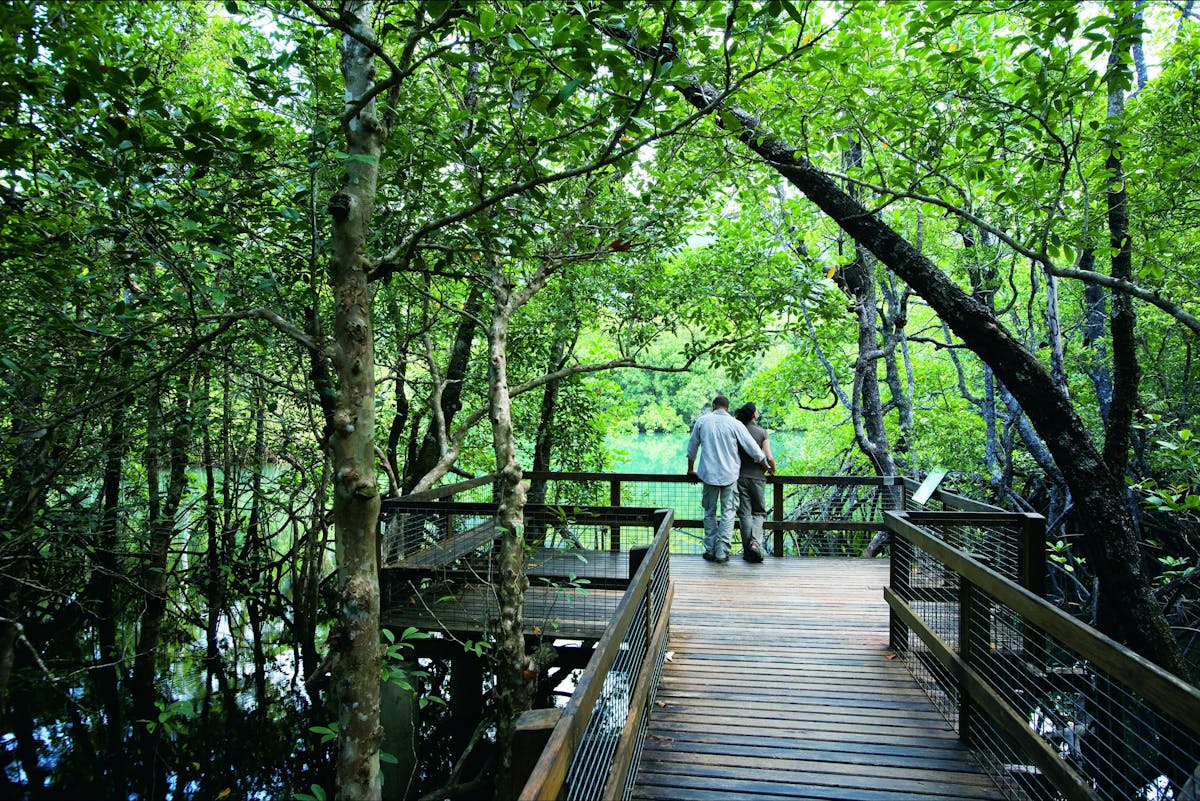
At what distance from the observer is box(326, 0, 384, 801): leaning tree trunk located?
8.88 feet

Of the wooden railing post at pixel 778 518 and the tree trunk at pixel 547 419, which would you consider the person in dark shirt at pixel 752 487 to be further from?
the tree trunk at pixel 547 419

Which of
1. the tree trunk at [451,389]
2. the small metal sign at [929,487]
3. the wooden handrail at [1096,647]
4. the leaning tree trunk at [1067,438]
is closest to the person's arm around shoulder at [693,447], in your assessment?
the small metal sign at [929,487]

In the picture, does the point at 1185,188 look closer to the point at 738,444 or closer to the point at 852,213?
the point at 852,213

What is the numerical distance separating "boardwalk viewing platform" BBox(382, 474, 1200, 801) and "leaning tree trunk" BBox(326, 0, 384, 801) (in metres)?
0.77

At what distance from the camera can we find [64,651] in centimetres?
870

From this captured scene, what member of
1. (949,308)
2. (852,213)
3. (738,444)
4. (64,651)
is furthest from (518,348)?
(64,651)

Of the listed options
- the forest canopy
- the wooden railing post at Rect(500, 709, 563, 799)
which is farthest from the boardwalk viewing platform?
the forest canopy

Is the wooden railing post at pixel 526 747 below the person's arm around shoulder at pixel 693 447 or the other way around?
below

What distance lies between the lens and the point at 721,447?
7168 mm

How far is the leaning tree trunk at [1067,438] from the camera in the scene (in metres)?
4.93

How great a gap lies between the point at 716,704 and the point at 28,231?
4.75m

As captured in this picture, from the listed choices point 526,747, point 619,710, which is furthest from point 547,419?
point 526,747

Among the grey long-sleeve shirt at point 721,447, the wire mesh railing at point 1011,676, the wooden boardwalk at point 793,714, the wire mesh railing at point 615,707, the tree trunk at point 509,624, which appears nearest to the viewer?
the wire mesh railing at point 615,707

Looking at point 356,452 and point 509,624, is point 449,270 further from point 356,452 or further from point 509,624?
point 356,452
